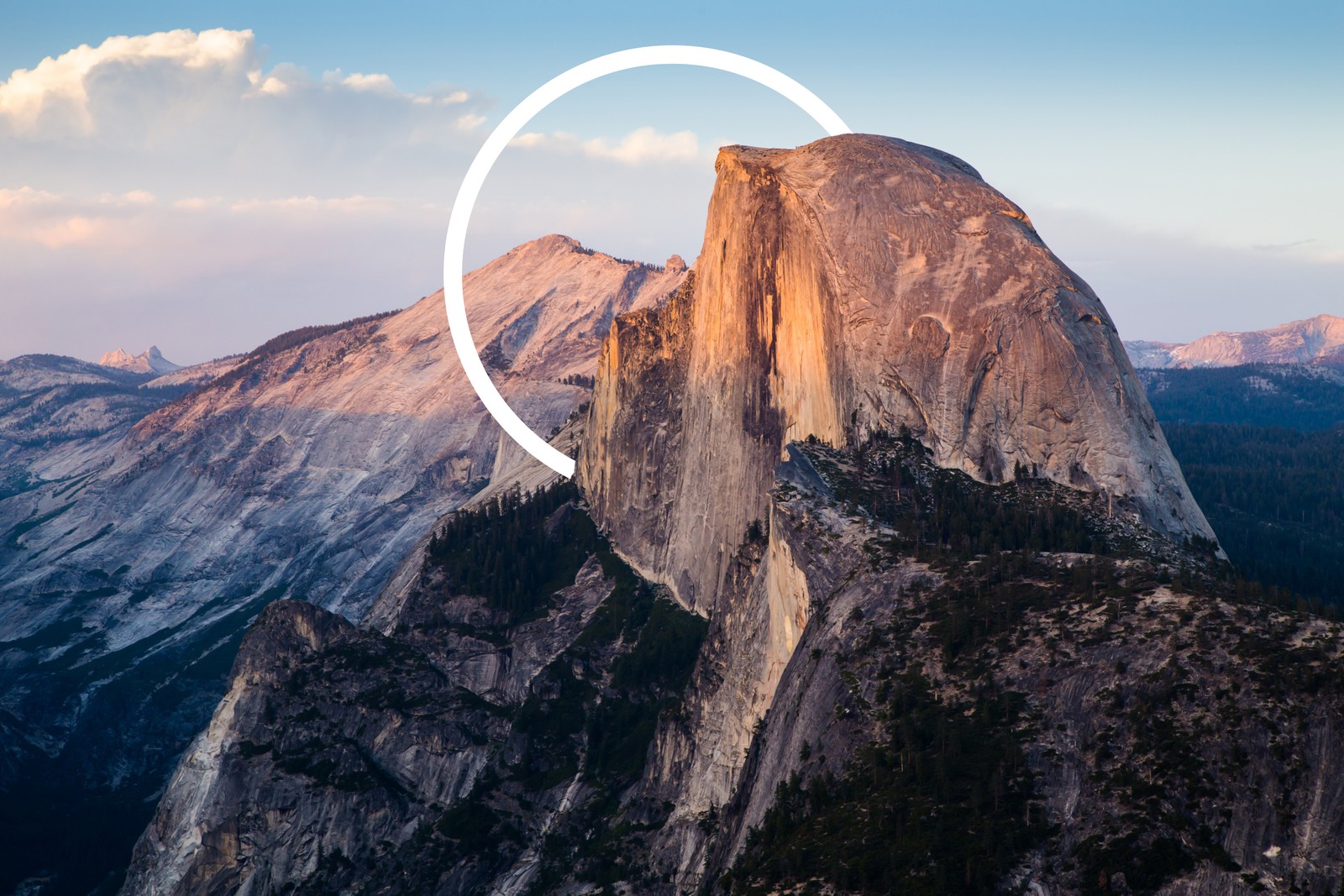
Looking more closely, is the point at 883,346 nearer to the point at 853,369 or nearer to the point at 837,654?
the point at 853,369

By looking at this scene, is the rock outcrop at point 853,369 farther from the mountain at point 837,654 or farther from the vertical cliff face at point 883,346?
the mountain at point 837,654

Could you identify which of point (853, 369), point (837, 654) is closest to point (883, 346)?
point (853, 369)

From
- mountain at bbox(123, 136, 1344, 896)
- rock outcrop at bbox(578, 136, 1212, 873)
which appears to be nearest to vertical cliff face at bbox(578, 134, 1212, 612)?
rock outcrop at bbox(578, 136, 1212, 873)

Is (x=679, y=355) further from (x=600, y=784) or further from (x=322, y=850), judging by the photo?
(x=322, y=850)

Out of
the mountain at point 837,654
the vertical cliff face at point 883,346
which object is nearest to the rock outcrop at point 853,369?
the vertical cliff face at point 883,346

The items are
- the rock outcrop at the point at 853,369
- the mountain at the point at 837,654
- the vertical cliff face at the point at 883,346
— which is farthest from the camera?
the vertical cliff face at the point at 883,346

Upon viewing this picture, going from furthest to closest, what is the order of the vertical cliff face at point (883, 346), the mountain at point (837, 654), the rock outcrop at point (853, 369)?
the vertical cliff face at point (883, 346), the rock outcrop at point (853, 369), the mountain at point (837, 654)

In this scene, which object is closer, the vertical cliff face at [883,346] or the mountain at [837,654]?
the mountain at [837,654]
